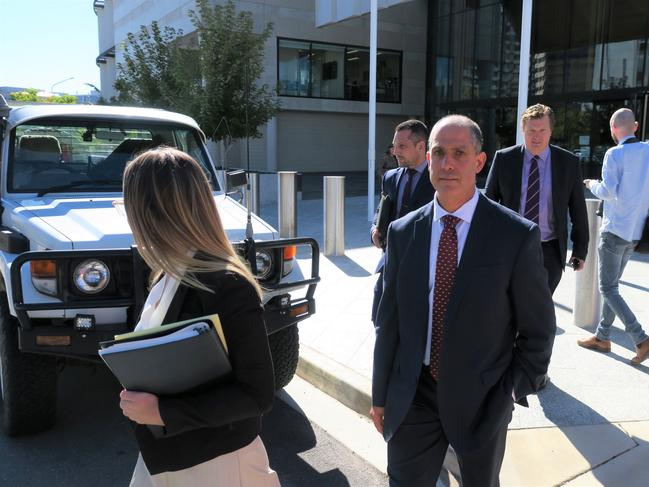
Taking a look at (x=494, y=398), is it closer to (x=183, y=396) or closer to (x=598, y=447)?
(x=183, y=396)

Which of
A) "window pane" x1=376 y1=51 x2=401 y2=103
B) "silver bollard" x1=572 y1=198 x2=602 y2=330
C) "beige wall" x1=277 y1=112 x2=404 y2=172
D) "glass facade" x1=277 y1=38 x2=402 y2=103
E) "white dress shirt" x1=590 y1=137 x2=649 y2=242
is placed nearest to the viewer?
"white dress shirt" x1=590 y1=137 x2=649 y2=242

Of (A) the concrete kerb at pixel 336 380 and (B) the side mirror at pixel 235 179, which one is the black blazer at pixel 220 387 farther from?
(B) the side mirror at pixel 235 179

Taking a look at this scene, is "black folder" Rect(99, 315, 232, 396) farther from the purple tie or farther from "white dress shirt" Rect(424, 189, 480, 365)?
the purple tie

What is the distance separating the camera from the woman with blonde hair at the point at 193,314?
1.64 metres

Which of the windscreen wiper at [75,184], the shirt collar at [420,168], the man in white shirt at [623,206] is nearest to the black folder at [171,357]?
the shirt collar at [420,168]

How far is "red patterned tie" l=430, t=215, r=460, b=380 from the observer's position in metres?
2.21

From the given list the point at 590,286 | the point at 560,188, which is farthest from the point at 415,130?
the point at 590,286

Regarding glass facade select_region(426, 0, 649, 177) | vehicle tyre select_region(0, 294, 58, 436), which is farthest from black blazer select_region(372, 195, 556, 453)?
glass facade select_region(426, 0, 649, 177)

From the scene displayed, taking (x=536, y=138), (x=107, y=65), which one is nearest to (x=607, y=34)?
(x=536, y=138)

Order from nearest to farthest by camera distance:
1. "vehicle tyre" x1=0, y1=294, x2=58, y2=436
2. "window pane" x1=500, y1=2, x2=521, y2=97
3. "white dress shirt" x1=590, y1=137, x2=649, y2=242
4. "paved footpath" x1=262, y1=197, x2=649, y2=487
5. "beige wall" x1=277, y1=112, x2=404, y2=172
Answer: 1. "paved footpath" x1=262, y1=197, x2=649, y2=487
2. "vehicle tyre" x1=0, y1=294, x2=58, y2=436
3. "white dress shirt" x1=590, y1=137, x2=649, y2=242
4. "window pane" x1=500, y1=2, x2=521, y2=97
5. "beige wall" x1=277, y1=112, x2=404, y2=172

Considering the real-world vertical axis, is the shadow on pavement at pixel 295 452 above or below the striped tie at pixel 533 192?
below

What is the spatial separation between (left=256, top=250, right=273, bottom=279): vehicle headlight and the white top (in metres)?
2.21

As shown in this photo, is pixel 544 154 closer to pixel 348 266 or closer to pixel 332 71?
pixel 348 266

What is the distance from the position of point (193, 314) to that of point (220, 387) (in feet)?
0.71
